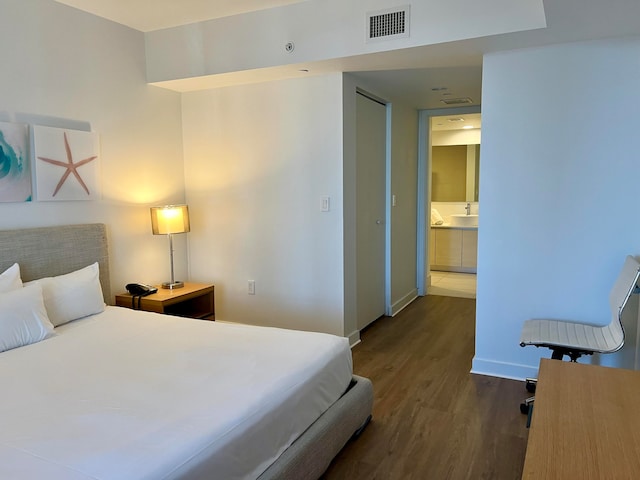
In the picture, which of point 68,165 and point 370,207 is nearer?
point 68,165

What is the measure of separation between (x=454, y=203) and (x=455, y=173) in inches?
19.0

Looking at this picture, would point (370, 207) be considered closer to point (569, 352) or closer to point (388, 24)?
point (388, 24)

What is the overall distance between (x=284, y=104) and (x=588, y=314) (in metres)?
2.67

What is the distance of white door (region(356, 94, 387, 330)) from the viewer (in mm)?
4109

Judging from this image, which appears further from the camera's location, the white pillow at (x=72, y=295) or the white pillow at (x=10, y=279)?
the white pillow at (x=72, y=295)

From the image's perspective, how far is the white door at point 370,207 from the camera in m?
4.11

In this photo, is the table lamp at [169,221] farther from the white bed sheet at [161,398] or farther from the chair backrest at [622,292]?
the chair backrest at [622,292]

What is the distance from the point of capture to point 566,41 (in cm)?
282

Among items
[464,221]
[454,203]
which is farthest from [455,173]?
[464,221]

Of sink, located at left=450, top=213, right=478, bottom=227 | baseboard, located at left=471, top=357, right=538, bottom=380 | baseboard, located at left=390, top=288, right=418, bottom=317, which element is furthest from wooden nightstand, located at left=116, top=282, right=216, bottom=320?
sink, located at left=450, top=213, right=478, bottom=227

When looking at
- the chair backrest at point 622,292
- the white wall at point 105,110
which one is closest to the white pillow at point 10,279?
the white wall at point 105,110

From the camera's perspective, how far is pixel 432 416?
2732 millimetres

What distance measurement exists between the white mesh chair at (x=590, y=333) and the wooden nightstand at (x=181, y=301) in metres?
2.38

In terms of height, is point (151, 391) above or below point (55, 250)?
below
